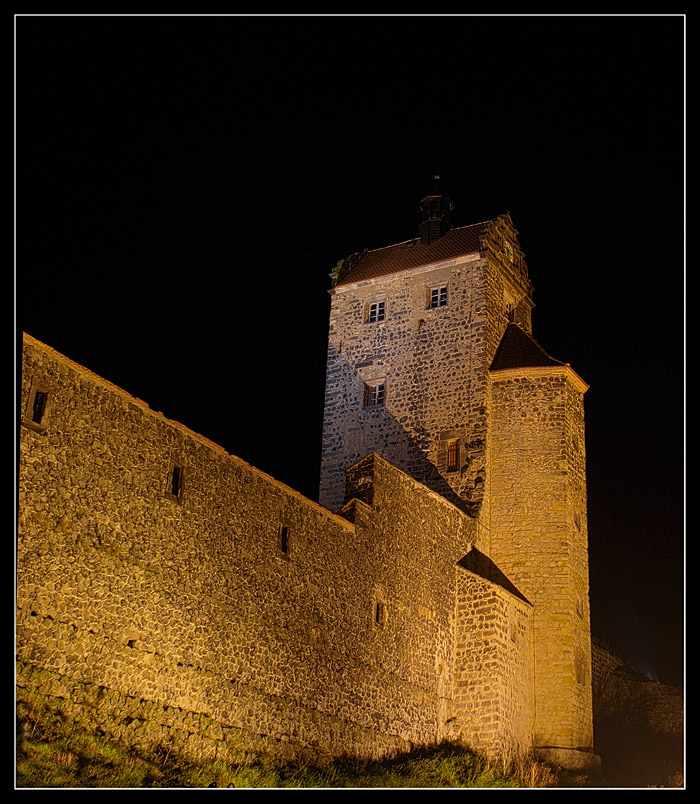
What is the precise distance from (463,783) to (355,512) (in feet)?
17.6

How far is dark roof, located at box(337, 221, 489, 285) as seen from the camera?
2840 centimetres

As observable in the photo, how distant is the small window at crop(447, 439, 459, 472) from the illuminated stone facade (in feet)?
0.18

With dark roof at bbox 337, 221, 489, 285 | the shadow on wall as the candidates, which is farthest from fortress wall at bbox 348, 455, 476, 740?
dark roof at bbox 337, 221, 489, 285

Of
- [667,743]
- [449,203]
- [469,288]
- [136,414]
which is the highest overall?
[449,203]

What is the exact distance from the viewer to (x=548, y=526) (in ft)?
80.1

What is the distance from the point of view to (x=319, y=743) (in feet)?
60.3

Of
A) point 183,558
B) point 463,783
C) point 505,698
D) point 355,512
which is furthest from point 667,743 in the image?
point 183,558

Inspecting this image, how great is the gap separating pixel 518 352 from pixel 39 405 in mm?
15169

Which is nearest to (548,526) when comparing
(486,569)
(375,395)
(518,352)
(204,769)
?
(486,569)

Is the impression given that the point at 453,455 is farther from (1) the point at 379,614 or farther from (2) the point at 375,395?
(1) the point at 379,614

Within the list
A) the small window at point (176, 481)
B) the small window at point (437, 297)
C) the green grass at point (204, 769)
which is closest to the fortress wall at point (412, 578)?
the green grass at point (204, 769)

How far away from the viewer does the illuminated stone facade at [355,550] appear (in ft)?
47.6

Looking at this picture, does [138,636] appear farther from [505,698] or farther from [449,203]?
[449,203]

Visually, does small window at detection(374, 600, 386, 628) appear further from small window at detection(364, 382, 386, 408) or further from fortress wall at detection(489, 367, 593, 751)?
small window at detection(364, 382, 386, 408)
